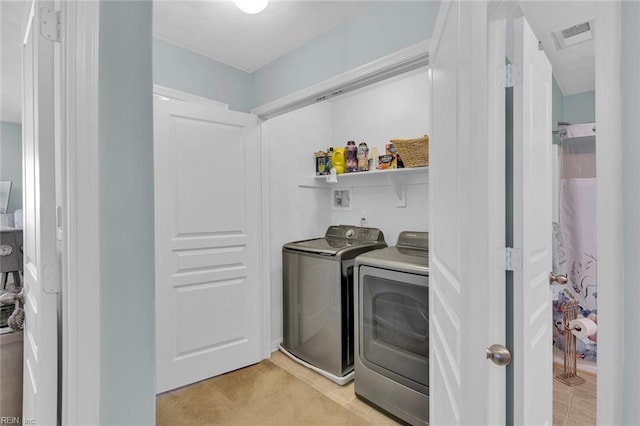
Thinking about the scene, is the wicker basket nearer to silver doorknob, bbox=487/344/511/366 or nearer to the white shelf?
the white shelf

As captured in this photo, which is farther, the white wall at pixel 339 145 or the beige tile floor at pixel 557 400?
the white wall at pixel 339 145

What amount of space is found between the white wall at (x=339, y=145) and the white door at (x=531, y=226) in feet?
4.00

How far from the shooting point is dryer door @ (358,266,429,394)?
1.75 m

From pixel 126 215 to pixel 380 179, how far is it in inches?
87.9

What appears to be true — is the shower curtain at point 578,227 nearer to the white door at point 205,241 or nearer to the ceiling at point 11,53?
the white door at point 205,241

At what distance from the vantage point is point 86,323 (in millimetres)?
780

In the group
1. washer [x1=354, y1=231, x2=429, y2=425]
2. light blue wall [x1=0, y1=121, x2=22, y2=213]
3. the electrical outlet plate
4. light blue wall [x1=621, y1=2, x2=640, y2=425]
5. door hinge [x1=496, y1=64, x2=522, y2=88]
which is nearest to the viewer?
light blue wall [x1=621, y1=2, x2=640, y2=425]

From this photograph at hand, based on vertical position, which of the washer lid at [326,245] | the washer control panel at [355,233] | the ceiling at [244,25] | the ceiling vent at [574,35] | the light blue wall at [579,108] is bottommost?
the washer lid at [326,245]

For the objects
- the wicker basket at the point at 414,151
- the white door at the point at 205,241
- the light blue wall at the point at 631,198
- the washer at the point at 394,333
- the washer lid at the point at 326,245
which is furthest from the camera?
the washer lid at the point at 326,245

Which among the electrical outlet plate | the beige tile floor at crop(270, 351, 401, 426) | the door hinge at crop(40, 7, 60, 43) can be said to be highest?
the door hinge at crop(40, 7, 60, 43)

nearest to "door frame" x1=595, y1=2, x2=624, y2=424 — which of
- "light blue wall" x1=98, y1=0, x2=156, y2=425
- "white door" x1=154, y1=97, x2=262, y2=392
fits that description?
"light blue wall" x1=98, y1=0, x2=156, y2=425

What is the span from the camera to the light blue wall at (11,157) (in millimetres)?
4363

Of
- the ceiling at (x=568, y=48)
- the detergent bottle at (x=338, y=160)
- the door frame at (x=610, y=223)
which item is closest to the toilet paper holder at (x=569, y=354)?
the ceiling at (x=568, y=48)

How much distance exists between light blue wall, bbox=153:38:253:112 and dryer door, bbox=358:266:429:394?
5.71 ft
